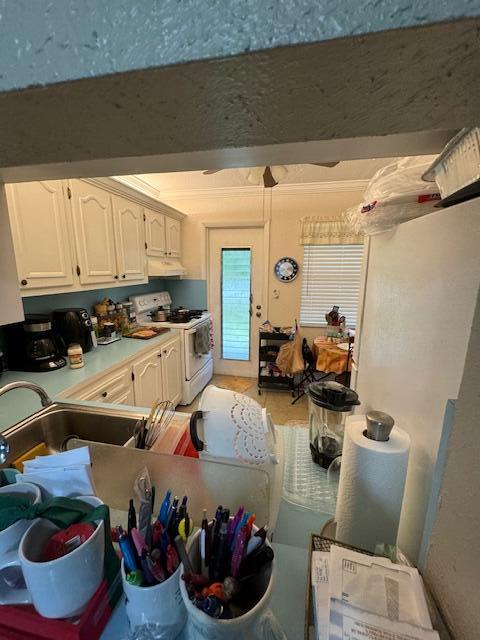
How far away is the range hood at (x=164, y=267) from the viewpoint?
2.88 meters

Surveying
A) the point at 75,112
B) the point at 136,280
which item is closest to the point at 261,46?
the point at 75,112

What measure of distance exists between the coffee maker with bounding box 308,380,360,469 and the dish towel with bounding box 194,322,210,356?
7.54 feet

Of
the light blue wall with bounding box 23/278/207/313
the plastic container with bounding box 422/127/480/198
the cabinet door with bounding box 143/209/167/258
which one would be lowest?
the light blue wall with bounding box 23/278/207/313

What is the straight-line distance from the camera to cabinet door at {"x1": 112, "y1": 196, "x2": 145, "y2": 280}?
2.32 meters

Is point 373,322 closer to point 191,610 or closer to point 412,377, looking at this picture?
point 412,377

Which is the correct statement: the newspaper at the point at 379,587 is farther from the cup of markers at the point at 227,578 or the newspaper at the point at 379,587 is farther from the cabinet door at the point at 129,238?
the cabinet door at the point at 129,238

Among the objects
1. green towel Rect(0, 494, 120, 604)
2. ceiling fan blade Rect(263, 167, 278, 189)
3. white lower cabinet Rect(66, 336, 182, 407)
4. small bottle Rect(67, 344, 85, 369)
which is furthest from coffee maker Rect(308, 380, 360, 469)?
small bottle Rect(67, 344, 85, 369)

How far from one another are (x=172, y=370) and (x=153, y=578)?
247 cm

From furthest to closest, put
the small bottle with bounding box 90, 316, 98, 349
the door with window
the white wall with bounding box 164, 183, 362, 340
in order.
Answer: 1. the door with window
2. the white wall with bounding box 164, 183, 362, 340
3. the small bottle with bounding box 90, 316, 98, 349

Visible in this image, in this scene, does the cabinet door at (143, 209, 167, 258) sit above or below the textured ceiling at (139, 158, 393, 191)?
below

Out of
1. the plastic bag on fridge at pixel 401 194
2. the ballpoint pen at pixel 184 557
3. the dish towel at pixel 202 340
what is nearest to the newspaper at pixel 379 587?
the ballpoint pen at pixel 184 557

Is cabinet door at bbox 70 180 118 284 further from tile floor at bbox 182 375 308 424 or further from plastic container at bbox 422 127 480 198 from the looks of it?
plastic container at bbox 422 127 480 198

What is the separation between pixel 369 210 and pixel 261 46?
812mm

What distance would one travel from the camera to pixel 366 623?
14.8 inches
